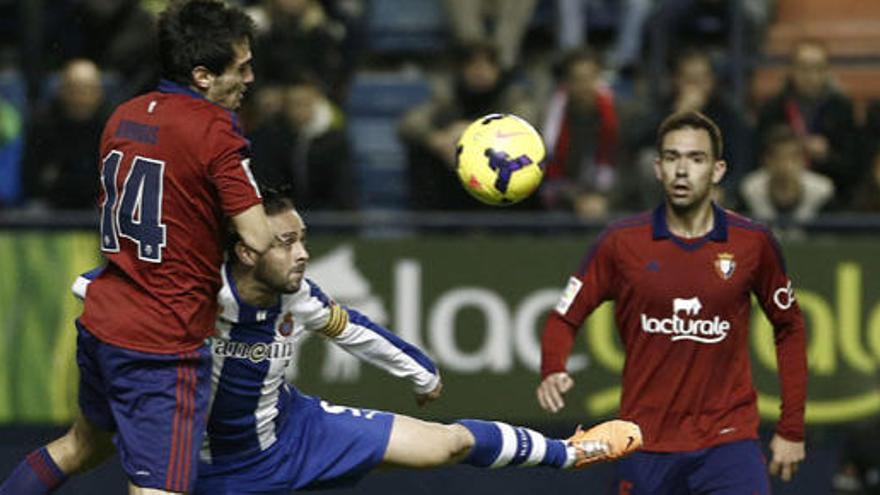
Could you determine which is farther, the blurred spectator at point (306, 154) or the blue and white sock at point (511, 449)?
the blurred spectator at point (306, 154)

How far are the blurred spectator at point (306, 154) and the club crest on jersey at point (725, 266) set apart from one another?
12.9ft

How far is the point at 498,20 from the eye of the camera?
514 inches

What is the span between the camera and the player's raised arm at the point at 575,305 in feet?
25.9

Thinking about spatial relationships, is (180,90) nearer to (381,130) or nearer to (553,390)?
(553,390)

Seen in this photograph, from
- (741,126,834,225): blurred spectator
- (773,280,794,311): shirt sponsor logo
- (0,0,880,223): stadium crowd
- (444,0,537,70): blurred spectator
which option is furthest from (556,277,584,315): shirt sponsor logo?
(444,0,537,70): blurred spectator

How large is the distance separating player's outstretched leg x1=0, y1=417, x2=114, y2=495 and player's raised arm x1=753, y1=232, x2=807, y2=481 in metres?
2.69

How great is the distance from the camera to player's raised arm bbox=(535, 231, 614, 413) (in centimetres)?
791

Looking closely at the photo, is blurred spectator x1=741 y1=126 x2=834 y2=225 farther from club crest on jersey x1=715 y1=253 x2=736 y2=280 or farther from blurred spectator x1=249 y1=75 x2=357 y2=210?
club crest on jersey x1=715 y1=253 x2=736 y2=280

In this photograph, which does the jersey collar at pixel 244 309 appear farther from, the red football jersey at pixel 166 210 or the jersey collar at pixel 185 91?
the jersey collar at pixel 185 91

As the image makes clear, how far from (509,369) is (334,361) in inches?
38.2

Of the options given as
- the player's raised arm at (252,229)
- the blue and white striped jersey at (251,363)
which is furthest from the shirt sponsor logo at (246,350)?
the player's raised arm at (252,229)

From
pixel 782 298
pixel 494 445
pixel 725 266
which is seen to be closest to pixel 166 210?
pixel 494 445

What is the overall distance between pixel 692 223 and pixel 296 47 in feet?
16.3

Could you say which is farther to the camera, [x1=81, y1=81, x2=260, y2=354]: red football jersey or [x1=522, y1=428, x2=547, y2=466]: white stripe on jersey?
[x1=522, y1=428, x2=547, y2=466]: white stripe on jersey
